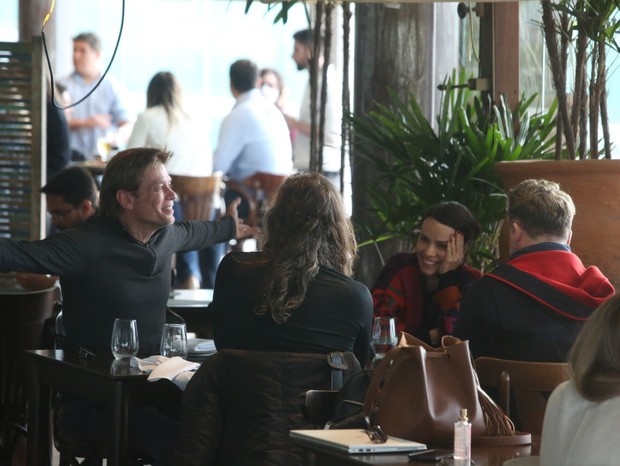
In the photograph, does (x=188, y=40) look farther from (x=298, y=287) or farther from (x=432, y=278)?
(x=298, y=287)

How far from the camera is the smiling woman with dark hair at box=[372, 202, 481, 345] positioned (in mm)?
4258

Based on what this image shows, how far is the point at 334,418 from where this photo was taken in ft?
9.18

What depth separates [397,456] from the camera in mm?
2328

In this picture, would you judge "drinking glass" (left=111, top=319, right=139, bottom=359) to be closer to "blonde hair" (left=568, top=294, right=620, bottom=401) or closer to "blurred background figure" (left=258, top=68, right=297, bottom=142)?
"blonde hair" (left=568, top=294, right=620, bottom=401)

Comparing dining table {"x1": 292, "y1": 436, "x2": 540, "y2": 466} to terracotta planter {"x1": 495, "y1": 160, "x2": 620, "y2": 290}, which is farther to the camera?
terracotta planter {"x1": 495, "y1": 160, "x2": 620, "y2": 290}

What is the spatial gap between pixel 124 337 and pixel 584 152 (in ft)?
6.81

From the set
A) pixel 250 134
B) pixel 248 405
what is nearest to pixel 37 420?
pixel 248 405

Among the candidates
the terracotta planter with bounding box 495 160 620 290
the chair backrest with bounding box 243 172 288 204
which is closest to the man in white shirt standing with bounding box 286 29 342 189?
the chair backrest with bounding box 243 172 288 204

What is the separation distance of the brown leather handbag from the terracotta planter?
168cm

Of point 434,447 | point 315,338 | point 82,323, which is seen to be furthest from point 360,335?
point 82,323

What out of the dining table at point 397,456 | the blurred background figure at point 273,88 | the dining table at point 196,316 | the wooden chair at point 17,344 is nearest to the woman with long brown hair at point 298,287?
the dining table at point 397,456

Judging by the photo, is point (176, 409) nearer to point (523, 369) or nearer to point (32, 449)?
point (32, 449)

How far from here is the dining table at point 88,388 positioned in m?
3.22

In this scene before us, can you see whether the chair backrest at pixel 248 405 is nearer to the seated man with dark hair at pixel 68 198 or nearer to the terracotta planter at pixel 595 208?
the terracotta planter at pixel 595 208
